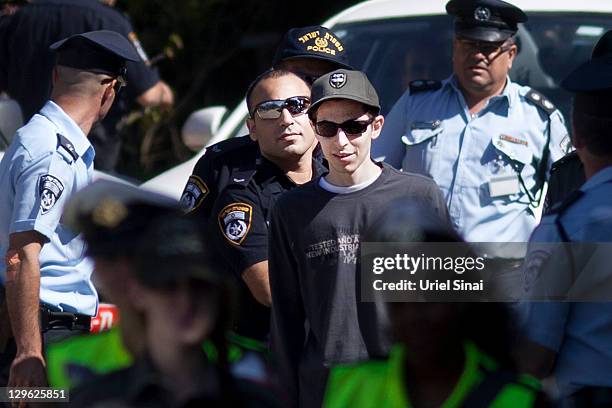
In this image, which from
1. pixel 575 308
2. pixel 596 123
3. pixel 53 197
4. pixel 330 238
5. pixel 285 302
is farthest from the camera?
pixel 53 197

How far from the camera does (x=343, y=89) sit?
3.72 m

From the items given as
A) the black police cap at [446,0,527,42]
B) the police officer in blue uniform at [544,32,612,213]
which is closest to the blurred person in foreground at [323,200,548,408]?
the police officer in blue uniform at [544,32,612,213]

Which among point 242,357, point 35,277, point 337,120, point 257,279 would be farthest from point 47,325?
point 242,357

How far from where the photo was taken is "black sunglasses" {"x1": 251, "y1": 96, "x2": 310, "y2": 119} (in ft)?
13.5

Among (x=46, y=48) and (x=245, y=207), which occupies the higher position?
(x=245, y=207)

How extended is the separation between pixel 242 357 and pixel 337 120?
4.94 ft

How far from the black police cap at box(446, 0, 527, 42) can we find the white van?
2.63ft

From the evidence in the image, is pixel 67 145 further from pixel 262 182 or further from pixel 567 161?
pixel 567 161

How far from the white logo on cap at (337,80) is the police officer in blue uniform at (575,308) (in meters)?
0.97

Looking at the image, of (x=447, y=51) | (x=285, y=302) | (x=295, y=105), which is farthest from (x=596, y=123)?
(x=447, y=51)

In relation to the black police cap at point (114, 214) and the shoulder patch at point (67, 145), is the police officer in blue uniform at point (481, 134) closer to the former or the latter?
the shoulder patch at point (67, 145)

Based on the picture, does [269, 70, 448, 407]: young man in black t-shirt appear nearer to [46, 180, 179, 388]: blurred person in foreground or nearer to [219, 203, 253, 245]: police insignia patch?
[219, 203, 253, 245]: police insignia patch

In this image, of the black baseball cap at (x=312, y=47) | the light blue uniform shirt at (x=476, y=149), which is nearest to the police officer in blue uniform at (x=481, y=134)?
the light blue uniform shirt at (x=476, y=149)

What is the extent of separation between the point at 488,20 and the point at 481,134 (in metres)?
0.45
